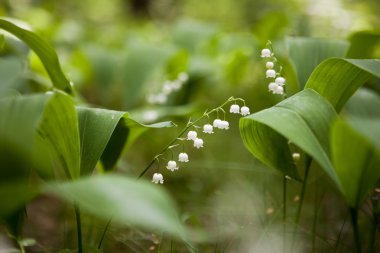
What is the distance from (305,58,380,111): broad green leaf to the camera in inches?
43.9

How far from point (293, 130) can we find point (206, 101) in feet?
6.05

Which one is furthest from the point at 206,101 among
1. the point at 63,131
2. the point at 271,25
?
the point at 63,131

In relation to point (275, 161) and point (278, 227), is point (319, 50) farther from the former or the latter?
point (278, 227)

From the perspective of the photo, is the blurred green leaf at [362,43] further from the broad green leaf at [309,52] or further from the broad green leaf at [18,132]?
the broad green leaf at [18,132]

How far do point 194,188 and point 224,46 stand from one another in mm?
1447

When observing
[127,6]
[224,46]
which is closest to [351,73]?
[224,46]

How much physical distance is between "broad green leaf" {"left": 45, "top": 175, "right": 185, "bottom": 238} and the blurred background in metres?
0.33

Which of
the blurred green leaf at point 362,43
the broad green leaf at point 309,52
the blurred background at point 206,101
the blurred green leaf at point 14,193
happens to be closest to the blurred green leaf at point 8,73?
the blurred background at point 206,101

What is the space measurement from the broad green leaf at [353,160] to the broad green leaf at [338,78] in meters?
0.32

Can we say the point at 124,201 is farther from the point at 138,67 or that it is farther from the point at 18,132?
the point at 138,67

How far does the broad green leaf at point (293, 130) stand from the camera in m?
0.90

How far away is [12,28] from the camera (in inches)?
46.8

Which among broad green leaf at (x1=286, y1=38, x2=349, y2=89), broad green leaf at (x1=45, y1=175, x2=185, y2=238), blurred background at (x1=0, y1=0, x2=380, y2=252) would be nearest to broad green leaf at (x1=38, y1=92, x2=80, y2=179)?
blurred background at (x1=0, y1=0, x2=380, y2=252)

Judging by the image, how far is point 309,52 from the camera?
4.86 ft
